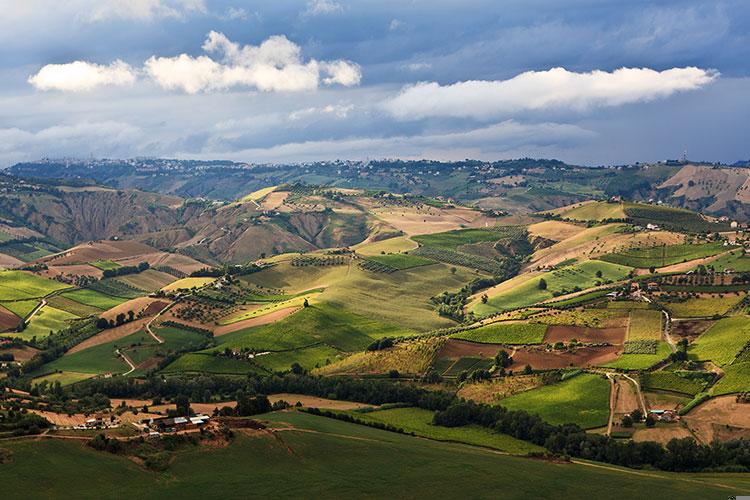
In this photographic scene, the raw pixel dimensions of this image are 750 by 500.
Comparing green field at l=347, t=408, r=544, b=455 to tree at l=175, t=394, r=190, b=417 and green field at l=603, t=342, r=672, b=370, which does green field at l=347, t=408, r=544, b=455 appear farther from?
green field at l=603, t=342, r=672, b=370

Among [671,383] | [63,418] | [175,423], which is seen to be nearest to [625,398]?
[671,383]

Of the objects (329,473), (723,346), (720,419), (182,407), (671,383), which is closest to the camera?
(329,473)

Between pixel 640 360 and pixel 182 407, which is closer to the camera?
pixel 182 407

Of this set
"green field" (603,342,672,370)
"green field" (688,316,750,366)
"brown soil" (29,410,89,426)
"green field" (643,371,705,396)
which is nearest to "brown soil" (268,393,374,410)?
"brown soil" (29,410,89,426)

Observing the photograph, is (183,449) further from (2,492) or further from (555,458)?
(555,458)

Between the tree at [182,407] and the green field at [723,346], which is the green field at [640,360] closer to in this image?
the green field at [723,346]

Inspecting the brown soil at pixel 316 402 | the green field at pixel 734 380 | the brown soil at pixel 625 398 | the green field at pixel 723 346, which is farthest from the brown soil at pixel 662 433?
the brown soil at pixel 316 402

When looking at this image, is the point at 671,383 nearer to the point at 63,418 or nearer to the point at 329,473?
the point at 329,473
